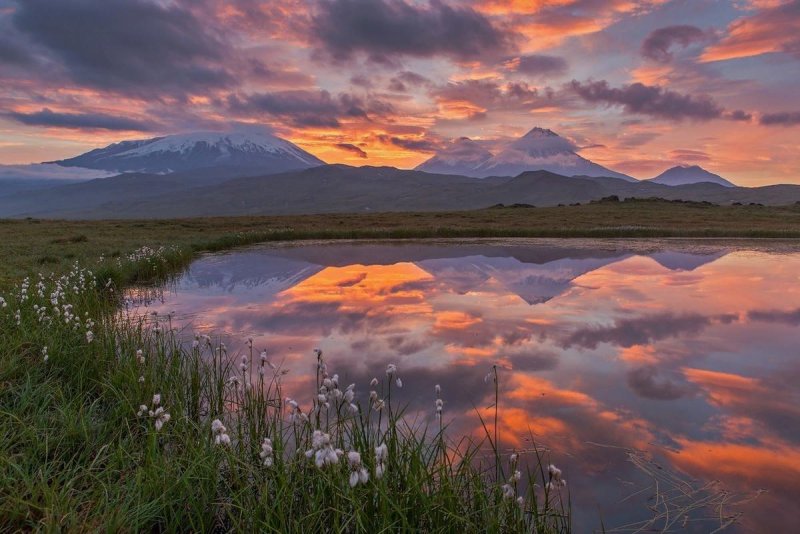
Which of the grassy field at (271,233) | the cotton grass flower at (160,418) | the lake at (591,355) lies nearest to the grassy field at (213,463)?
the cotton grass flower at (160,418)

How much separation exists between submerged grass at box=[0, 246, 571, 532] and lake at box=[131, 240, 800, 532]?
49.0 inches

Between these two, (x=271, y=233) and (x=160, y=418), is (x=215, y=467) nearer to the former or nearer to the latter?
(x=160, y=418)

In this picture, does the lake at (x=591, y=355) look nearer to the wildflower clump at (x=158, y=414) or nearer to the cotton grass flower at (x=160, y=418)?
the wildflower clump at (x=158, y=414)

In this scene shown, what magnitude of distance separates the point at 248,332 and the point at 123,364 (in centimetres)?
552

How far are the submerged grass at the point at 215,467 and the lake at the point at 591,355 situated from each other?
4.08ft

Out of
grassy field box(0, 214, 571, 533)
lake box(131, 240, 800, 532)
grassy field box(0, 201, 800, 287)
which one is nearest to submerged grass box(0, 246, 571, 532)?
grassy field box(0, 214, 571, 533)

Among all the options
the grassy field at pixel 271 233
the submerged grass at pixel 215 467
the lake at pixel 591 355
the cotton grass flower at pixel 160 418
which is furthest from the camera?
the grassy field at pixel 271 233

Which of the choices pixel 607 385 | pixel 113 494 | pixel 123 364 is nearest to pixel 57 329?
pixel 123 364

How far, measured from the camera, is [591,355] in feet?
40.2

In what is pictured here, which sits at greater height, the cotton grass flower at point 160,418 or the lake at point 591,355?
the cotton grass flower at point 160,418

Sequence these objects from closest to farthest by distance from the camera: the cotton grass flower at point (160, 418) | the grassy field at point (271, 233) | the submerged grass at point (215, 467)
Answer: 1. the submerged grass at point (215, 467)
2. the cotton grass flower at point (160, 418)
3. the grassy field at point (271, 233)

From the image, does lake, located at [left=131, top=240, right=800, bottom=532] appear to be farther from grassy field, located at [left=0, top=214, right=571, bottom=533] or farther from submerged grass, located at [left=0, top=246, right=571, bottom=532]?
submerged grass, located at [left=0, top=246, right=571, bottom=532]

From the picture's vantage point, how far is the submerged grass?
459 centimetres

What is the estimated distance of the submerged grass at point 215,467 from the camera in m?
4.59
